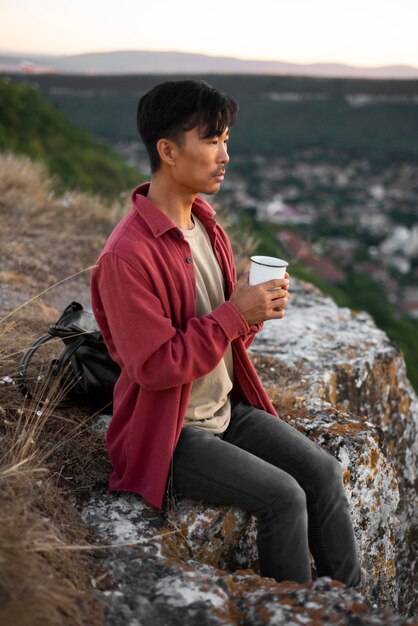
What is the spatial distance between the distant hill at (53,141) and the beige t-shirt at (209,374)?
12748 mm

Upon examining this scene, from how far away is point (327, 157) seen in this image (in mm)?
43125

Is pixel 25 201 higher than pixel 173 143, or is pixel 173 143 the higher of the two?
pixel 173 143

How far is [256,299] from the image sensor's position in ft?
6.97

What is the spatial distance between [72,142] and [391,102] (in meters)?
35.1

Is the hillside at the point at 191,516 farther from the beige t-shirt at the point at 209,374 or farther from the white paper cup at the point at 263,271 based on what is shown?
the white paper cup at the point at 263,271

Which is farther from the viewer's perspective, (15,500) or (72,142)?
(72,142)

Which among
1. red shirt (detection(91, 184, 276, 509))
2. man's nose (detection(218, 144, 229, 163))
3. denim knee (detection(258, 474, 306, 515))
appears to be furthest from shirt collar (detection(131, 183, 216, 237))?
denim knee (detection(258, 474, 306, 515))

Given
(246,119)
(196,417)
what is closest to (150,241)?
(196,417)

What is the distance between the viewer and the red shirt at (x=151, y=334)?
203 cm

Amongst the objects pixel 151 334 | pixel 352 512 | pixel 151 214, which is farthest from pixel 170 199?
pixel 352 512

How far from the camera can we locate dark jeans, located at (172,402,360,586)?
2.07 metres

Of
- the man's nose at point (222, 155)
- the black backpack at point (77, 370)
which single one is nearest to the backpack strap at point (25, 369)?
the black backpack at point (77, 370)

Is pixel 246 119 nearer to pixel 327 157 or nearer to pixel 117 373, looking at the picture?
pixel 327 157

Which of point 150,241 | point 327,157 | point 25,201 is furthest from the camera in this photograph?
→ point 327,157
